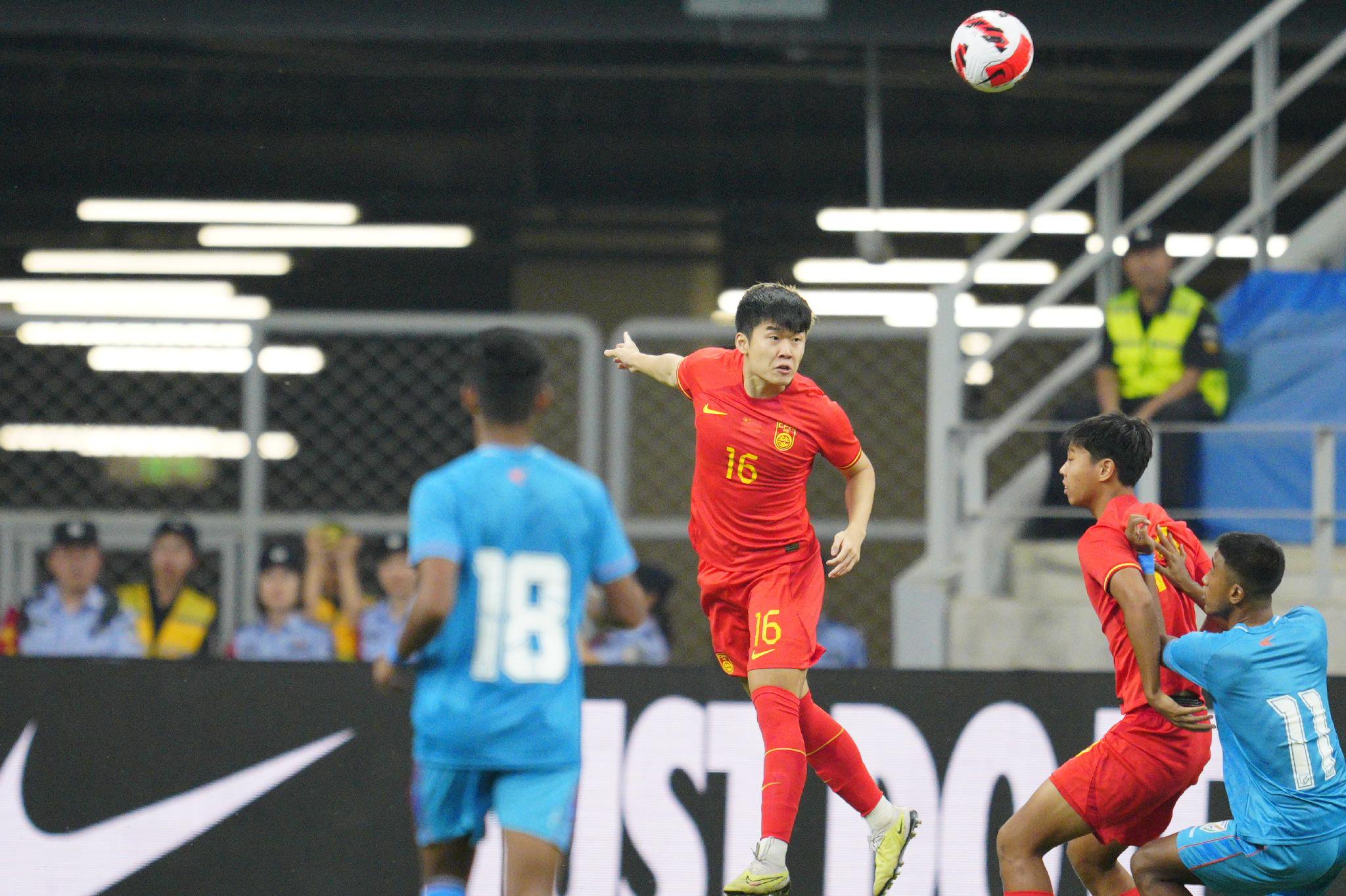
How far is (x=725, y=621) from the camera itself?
20.3 ft

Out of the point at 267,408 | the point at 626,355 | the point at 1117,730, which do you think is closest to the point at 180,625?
the point at 267,408

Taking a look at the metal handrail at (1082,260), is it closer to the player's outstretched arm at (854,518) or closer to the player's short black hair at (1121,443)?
the player's outstretched arm at (854,518)

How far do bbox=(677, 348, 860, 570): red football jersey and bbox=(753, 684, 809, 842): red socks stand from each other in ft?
1.64

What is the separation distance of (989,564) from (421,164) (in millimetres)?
10234

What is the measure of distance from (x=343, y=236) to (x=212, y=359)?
9797 millimetres

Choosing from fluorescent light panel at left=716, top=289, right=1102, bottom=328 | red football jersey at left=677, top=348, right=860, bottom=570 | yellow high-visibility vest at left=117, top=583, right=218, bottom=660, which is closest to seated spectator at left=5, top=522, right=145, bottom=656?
yellow high-visibility vest at left=117, top=583, right=218, bottom=660

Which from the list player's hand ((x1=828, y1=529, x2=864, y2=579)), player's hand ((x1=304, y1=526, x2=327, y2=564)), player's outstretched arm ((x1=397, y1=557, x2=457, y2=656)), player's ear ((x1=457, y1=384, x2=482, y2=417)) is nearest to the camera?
player's outstretched arm ((x1=397, y1=557, x2=457, y2=656))

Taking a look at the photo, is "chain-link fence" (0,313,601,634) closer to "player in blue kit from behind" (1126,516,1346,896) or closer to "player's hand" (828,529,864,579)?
"player's hand" (828,529,864,579)

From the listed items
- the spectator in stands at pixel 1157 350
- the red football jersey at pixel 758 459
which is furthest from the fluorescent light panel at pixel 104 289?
the red football jersey at pixel 758 459

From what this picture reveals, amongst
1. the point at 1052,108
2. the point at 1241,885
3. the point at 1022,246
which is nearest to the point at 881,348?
the point at 1241,885

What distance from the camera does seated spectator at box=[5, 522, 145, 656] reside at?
877 centimetres

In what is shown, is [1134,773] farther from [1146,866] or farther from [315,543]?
[315,543]

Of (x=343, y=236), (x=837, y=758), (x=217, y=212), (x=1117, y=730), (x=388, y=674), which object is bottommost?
(x=837, y=758)

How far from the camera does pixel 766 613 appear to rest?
19.5 ft
